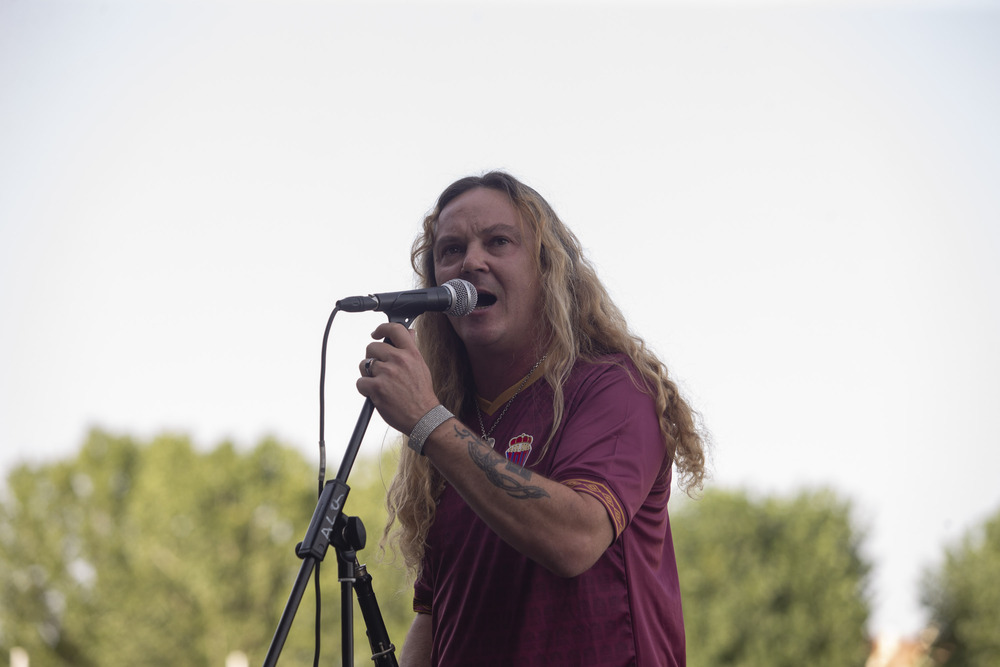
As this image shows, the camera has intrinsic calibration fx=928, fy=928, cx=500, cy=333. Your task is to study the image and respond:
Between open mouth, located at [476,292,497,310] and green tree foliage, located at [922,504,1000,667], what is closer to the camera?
open mouth, located at [476,292,497,310]

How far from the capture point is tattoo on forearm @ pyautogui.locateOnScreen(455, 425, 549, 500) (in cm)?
267

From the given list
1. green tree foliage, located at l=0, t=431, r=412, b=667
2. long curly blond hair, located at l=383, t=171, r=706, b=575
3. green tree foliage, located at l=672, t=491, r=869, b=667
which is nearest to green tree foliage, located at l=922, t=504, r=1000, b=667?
green tree foliage, located at l=672, t=491, r=869, b=667

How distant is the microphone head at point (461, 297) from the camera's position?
3.06m

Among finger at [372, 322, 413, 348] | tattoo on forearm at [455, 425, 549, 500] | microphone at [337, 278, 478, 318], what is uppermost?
microphone at [337, 278, 478, 318]

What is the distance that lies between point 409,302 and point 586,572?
1.03 m

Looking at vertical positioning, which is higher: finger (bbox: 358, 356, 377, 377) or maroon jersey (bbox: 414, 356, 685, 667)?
finger (bbox: 358, 356, 377, 377)

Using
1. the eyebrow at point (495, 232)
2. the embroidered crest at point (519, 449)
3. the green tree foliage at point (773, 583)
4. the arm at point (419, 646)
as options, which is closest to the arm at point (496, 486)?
the embroidered crest at point (519, 449)

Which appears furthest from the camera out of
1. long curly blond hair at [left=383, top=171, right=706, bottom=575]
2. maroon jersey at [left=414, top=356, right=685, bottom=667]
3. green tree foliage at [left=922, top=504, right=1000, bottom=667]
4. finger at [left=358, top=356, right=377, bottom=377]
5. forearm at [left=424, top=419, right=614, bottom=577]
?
green tree foliage at [left=922, top=504, right=1000, bottom=667]

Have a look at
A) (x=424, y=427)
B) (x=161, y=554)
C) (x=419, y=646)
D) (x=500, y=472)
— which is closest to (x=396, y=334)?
(x=424, y=427)

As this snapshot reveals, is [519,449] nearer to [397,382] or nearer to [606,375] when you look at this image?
[606,375]

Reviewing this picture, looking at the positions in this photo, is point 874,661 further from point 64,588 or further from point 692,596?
point 64,588

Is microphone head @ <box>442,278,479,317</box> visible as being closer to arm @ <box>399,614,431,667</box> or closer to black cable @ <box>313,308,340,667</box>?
black cable @ <box>313,308,340,667</box>

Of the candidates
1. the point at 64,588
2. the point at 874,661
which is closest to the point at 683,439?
the point at 874,661

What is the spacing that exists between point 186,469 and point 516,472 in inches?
1241
